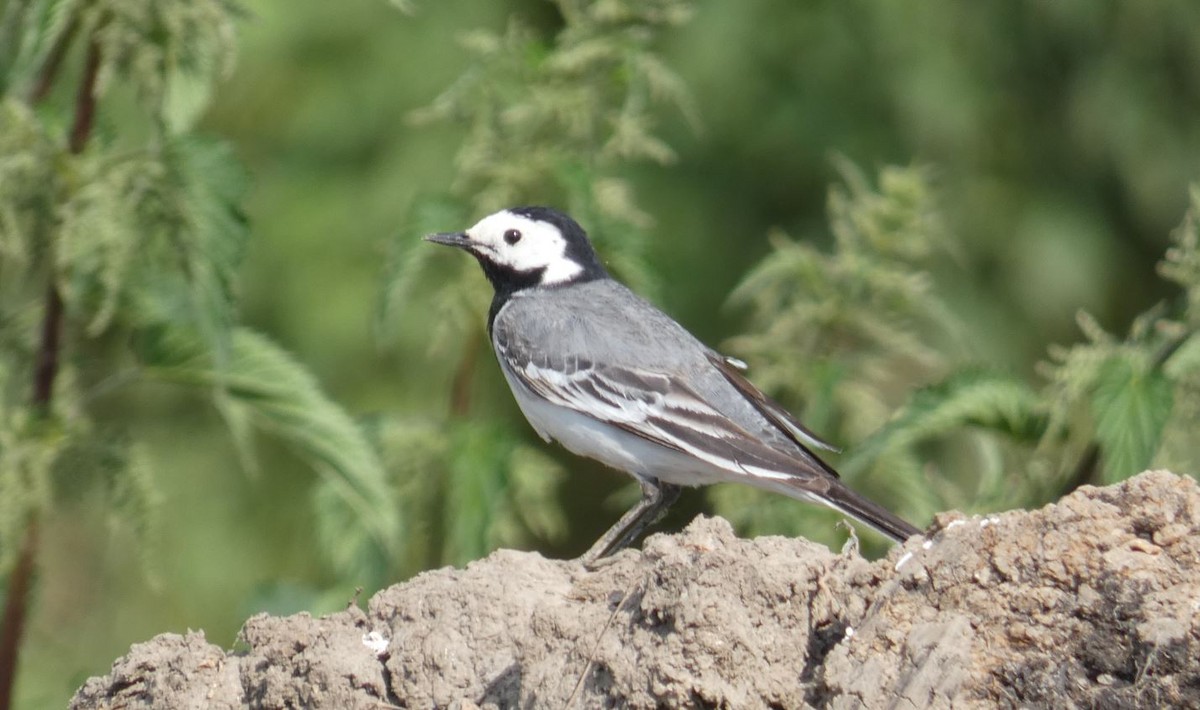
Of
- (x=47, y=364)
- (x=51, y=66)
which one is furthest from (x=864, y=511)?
(x=51, y=66)

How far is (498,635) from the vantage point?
351 cm

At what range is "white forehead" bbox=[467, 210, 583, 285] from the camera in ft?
17.7

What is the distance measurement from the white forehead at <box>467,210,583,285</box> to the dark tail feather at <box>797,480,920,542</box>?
1.42 metres

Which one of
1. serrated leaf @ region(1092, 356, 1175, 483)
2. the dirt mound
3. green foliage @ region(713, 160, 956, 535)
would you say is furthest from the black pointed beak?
serrated leaf @ region(1092, 356, 1175, 483)

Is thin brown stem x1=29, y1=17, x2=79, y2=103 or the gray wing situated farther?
the gray wing

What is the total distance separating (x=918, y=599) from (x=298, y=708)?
131 centimetres

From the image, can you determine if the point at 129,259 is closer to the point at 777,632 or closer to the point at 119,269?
the point at 119,269

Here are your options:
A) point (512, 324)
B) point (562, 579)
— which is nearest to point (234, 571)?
point (512, 324)

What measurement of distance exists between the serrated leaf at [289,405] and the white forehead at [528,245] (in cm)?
93

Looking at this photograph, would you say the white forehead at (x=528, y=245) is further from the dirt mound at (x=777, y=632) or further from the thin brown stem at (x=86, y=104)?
the dirt mound at (x=777, y=632)

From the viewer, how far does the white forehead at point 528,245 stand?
5.40 m

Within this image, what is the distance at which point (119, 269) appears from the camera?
169 inches

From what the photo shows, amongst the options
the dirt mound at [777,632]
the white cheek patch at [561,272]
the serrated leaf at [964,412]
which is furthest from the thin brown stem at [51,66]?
the serrated leaf at [964,412]

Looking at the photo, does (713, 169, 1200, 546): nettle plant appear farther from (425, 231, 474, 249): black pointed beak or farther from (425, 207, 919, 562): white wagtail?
(425, 231, 474, 249): black pointed beak
